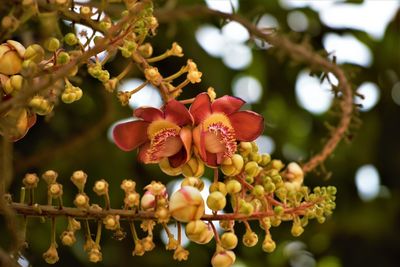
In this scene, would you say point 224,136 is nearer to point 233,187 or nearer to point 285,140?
point 233,187

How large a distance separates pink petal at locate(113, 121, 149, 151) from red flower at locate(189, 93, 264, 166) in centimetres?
6

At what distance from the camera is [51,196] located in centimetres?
70

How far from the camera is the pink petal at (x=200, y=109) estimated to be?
0.76 metres

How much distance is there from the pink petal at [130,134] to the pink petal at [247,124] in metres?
0.08

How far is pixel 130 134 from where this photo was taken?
79cm

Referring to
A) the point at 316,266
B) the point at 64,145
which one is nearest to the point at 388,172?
the point at 316,266

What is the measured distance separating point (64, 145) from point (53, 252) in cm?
69

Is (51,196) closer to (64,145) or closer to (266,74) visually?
(64,145)

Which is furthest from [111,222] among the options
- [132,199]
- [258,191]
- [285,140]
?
[285,140]

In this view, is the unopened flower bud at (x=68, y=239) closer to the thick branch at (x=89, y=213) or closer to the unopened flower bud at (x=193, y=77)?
the thick branch at (x=89, y=213)

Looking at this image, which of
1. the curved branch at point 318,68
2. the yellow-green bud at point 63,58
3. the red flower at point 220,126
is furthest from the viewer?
the curved branch at point 318,68

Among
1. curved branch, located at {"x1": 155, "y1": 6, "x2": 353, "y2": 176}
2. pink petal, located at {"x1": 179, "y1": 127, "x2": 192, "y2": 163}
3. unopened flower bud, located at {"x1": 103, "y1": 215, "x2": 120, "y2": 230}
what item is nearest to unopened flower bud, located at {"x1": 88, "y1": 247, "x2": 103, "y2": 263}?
unopened flower bud, located at {"x1": 103, "y1": 215, "x2": 120, "y2": 230}

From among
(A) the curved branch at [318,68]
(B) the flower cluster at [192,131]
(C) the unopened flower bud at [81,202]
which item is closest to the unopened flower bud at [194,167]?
(B) the flower cluster at [192,131]

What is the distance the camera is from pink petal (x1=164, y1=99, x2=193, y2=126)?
0.74 meters
